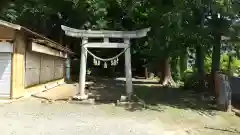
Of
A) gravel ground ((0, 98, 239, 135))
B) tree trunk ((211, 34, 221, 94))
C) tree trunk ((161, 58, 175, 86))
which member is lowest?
gravel ground ((0, 98, 239, 135))

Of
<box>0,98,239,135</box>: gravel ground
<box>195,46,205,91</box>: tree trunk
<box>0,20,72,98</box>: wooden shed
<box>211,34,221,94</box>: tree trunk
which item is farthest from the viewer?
<box>195,46,205,91</box>: tree trunk

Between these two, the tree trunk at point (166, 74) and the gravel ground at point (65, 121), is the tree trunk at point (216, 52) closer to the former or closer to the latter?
the gravel ground at point (65, 121)

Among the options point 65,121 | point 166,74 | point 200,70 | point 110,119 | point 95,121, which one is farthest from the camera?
point 166,74

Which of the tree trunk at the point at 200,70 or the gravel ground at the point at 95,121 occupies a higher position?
the tree trunk at the point at 200,70

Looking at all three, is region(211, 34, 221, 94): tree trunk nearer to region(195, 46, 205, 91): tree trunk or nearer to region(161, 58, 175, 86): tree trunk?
region(195, 46, 205, 91): tree trunk

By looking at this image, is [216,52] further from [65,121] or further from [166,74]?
[65,121]

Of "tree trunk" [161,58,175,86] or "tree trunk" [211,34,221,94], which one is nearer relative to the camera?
"tree trunk" [211,34,221,94]

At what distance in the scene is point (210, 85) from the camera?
67.6 ft

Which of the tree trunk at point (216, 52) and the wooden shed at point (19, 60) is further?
the tree trunk at point (216, 52)

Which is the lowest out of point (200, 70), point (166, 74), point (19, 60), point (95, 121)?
point (95, 121)

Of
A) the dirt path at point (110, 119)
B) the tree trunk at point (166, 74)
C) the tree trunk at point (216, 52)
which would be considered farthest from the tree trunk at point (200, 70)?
the dirt path at point (110, 119)

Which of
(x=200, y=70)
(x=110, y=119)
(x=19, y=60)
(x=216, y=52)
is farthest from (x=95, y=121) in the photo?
(x=200, y=70)

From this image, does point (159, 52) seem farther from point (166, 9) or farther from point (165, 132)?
point (165, 132)

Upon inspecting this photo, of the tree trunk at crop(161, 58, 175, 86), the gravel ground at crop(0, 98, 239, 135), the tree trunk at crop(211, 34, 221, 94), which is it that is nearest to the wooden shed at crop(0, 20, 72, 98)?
the gravel ground at crop(0, 98, 239, 135)
